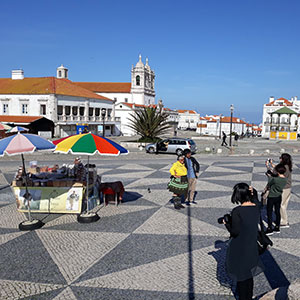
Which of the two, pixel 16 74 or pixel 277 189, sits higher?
pixel 16 74

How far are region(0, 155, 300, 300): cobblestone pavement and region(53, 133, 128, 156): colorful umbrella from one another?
1.86 metres

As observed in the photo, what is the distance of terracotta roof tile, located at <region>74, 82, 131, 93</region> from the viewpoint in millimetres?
93062

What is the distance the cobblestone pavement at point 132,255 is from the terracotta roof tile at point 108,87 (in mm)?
85216

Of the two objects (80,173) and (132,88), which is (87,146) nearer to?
(80,173)

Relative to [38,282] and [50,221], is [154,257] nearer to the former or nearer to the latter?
[38,282]

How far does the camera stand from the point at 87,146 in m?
7.74

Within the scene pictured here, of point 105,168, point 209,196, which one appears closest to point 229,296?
point 209,196

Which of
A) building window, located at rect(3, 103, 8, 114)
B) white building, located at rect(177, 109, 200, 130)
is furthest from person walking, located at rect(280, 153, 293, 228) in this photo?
white building, located at rect(177, 109, 200, 130)

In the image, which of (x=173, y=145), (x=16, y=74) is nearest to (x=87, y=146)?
(x=173, y=145)

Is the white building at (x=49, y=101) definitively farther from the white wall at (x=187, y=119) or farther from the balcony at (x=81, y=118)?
the white wall at (x=187, y=119)

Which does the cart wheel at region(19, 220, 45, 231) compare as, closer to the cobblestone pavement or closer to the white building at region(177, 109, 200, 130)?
the cobblestone pavement

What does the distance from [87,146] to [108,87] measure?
3544 inches

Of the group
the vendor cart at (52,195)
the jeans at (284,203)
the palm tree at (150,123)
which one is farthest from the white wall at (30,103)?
the jeans at (284,203)

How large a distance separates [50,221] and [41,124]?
4020 centimetres
